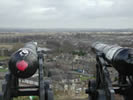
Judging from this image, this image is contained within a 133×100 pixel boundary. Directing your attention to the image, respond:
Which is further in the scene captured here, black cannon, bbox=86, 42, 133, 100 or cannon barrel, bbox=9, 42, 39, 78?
black cannon, bbox=86, 42, 133, 100

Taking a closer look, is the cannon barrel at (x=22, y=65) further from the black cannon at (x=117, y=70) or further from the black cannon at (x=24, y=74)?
the black cannon at (x=117, y=70)

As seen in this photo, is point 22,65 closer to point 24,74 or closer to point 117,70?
point 24,74

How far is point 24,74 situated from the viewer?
6055 millimetres

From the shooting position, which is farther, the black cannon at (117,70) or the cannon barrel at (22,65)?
the black cannon at (117,70)

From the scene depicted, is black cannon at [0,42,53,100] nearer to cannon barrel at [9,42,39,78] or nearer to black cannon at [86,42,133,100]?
cannon barrel at [9,42,39,78]

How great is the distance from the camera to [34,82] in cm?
2098

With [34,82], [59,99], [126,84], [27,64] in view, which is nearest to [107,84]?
[126,84]

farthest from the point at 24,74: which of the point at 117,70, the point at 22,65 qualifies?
the point at 117,70

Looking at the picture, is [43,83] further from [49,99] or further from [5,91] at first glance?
[5,91]

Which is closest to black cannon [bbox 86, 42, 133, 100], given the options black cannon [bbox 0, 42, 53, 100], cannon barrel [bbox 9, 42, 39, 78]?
black cannon [bbox 0, 42, 53, 100]

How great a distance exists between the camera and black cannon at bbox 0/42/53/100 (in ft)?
19.6

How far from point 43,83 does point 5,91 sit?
3.23 feet

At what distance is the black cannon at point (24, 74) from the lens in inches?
235

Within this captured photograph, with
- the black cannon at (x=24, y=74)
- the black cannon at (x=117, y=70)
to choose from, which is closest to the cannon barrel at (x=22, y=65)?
the black cannon at (x=24, y=74)
